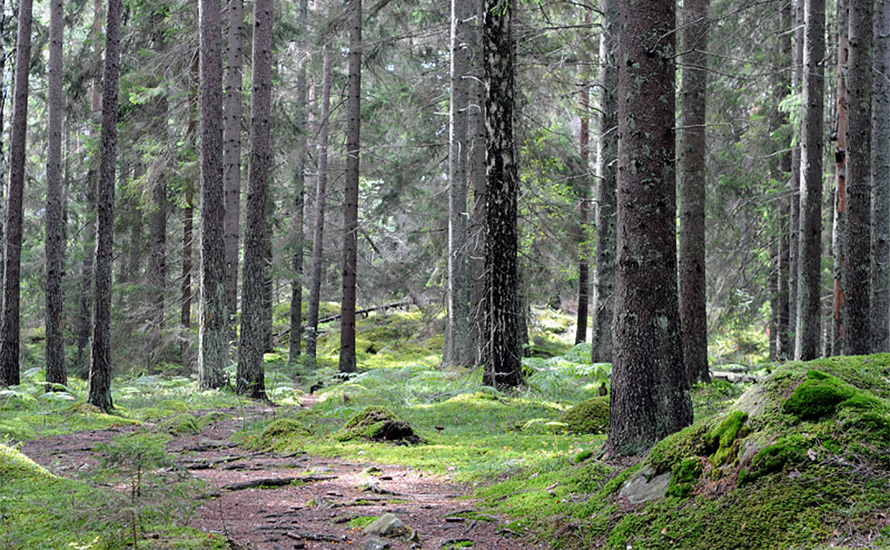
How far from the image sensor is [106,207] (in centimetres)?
1030

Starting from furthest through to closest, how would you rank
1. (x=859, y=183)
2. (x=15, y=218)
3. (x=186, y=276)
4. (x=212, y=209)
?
(x=186, y=276)
(x=15, y=218)
(x=212, y=209)
(x=859, y=183)

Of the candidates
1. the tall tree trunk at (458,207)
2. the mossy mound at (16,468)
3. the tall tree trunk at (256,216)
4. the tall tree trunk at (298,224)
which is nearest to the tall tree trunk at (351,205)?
the tall tree trunk at (298,224)

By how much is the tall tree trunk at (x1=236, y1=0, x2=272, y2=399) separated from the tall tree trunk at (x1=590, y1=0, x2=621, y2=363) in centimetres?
616

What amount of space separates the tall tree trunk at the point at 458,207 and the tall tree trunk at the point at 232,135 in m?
4.83

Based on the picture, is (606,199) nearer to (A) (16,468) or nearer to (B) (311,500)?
(B) (311,500)

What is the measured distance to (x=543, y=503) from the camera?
16.1 feet

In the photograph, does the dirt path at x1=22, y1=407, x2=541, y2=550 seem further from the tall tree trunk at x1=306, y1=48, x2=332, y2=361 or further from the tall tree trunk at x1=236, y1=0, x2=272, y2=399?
the tall tree trunk at x1=306, y1=48, x2=332, y2=361

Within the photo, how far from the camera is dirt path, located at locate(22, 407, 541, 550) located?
4.38 m

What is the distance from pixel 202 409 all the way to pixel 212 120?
5.59 metres

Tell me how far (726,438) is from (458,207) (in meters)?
11.6

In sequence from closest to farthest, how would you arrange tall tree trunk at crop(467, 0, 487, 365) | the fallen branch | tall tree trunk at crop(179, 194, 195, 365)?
the fallen branch, tall tree trunk at crop(467, 0, 487, 365), tall tree trunk at crop(179, 194, 195, 365)

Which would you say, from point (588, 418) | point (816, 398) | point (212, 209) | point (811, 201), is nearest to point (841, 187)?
point (811, 201)

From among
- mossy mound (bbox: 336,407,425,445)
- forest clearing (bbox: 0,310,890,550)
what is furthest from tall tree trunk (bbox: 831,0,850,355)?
mossy mound (bbox: 336,407,425,445)

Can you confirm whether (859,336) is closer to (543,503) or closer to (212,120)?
(543,503)
